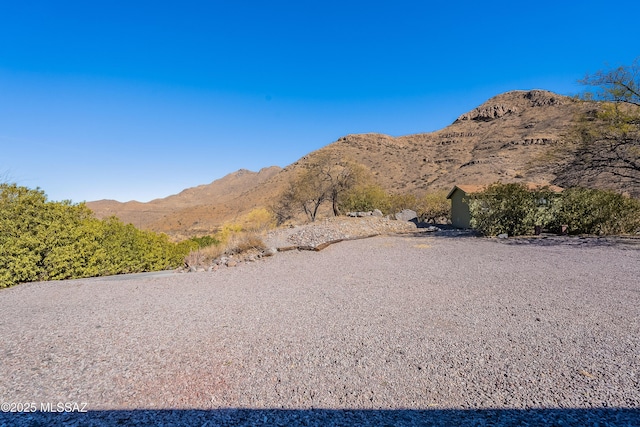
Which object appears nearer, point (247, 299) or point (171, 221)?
point (247, 299)

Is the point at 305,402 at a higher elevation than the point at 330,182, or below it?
below

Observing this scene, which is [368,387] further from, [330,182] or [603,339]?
[330,182]

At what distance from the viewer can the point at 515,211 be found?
1510cm

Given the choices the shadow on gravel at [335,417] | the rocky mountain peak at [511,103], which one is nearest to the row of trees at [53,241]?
the shadow on gravel at [335,417]

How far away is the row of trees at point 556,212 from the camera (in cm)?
1447

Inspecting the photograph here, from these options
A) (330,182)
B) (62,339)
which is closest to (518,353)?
(62,339)

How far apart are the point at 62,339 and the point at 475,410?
4801mm

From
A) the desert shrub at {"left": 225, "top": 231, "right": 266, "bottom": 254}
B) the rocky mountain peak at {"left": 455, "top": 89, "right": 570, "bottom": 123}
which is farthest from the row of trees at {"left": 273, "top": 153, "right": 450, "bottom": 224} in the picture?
the rocky mountain peak at {"left": 455, "top": 89, "right": 570, "bottom": 123}

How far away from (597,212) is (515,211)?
3.57 meters

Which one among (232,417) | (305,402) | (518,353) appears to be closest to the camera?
(232,417)

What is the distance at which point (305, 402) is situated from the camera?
107 inches

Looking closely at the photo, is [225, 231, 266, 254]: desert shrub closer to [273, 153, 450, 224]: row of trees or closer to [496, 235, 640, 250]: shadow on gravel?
[496, 235, 640, 250]: shadow on gravel

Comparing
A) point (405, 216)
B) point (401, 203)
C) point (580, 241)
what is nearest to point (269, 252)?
point (580, 241)

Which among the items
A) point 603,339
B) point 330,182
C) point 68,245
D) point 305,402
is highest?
point 330,182
